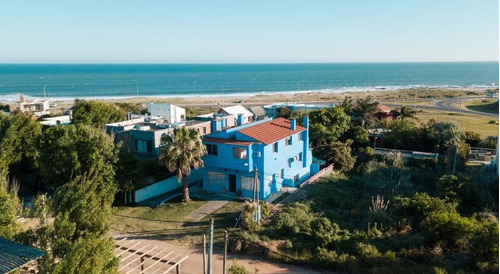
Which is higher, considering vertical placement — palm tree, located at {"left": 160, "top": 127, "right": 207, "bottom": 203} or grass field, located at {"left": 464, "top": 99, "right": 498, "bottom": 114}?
palm tree, located at {"left": 160, "top": 127, "right": 207, "bottom": 203}

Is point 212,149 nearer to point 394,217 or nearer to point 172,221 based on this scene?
point 172,221

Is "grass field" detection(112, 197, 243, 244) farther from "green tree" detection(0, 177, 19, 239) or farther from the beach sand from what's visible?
the beach sand

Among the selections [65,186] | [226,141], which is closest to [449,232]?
[226,141]

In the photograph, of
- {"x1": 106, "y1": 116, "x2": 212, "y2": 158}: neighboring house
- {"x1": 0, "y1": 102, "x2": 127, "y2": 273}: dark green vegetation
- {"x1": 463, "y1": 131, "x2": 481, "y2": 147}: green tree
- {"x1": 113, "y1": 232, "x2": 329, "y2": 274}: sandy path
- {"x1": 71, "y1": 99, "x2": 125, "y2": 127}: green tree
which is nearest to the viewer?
{"x1": 0, "y1": 102, "x2": 127, "y2": 273}: dark green vegetation

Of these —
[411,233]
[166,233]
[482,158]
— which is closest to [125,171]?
[166,233]

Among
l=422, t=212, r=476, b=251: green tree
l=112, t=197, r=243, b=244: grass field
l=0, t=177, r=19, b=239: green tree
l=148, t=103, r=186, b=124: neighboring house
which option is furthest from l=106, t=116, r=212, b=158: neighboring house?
l=422, t=212, r=476, b=251: green tree

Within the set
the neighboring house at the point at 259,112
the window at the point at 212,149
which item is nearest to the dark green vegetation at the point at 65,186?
the window at the point at 212,149
